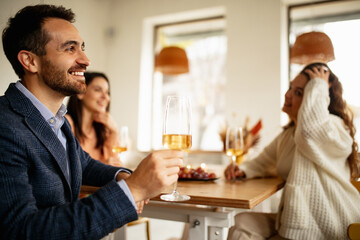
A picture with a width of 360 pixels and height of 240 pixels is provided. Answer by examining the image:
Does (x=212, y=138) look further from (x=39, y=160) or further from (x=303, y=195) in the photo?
(x=39, y=160)

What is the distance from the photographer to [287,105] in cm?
187

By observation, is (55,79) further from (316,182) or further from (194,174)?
(316,182)

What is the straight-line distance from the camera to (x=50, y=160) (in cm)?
85

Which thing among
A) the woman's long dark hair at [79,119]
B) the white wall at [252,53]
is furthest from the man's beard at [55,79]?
the white wall at [252,53]

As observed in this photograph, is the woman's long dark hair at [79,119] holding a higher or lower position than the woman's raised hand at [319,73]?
lower

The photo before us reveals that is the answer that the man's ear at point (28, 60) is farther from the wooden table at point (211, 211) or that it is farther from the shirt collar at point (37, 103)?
the wooden table at point (211, 211)

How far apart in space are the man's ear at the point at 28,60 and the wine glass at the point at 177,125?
43 centimetres

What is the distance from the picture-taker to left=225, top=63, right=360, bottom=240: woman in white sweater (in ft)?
4.62

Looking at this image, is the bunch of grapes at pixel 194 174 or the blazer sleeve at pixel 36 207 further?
the bunch of grapes at pixel 194 174

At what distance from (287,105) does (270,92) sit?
230cm

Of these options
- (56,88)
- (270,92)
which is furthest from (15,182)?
(270,92)

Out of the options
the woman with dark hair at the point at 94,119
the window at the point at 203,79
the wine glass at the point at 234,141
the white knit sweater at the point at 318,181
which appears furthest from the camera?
the window at the point at 203,79

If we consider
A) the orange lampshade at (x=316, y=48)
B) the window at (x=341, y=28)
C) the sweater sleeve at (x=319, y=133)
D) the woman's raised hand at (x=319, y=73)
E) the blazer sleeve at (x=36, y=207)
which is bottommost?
the blazer sleeve at (x=36, y=207)

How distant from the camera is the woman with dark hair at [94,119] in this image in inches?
91.7
